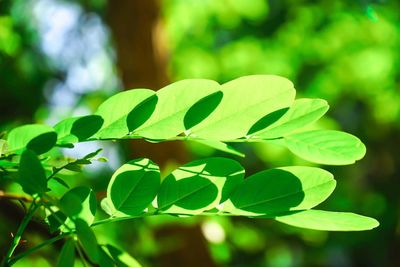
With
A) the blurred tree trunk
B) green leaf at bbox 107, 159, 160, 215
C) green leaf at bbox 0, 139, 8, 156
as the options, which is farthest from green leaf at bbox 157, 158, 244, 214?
the blurred tree trunk

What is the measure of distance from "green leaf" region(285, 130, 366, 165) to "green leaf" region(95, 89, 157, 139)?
132 mm

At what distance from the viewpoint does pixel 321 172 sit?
0.50 m

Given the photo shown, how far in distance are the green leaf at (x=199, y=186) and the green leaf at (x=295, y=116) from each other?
45 millimetres

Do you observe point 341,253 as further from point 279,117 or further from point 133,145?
point 279,117

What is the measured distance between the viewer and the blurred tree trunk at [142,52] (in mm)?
2709

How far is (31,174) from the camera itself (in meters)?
0.43

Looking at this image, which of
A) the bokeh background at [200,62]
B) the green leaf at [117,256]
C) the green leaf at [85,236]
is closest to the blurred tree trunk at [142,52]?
the bokeh background at [200,62]

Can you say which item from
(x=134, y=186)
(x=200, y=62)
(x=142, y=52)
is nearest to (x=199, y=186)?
(x=134, y=186)

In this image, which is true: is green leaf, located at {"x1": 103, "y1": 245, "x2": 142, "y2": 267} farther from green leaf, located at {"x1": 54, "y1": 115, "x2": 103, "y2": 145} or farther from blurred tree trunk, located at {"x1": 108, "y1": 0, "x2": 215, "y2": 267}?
blurred tree trunk, located at {"x1": 108, "y1": 0, "x2": 215, "y2": 267}

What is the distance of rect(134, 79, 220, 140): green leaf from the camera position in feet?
1.62

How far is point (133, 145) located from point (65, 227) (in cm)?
223

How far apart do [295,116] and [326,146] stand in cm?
4

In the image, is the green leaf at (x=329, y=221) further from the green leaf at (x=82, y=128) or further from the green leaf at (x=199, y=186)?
the green leaf at (x=82, y=128)

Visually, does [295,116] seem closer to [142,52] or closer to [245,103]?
[245,103]
